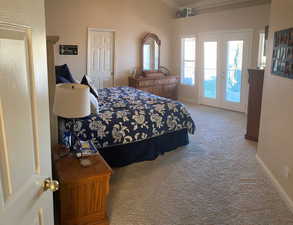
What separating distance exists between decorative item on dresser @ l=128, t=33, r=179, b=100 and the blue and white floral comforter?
8.43 ft

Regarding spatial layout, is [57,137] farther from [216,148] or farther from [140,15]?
[140,15]

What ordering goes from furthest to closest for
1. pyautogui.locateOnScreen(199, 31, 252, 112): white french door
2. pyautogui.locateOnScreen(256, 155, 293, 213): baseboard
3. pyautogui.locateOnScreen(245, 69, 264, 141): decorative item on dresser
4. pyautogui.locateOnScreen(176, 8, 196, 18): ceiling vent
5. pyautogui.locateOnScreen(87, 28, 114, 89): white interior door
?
pyautogui.locateOnScreen(176, 8, 196, 18): ceiling vent → pyautogui.locateOnScreen(87, 28, 114, 89): white interior door → pyautogui.locateOnScreen(199, 31, 252, 112): white french door → pyautogui.locateOnScreen(245, 69, 264, 141): decorative item on dresser → pyautogui.locateOnScreen(256, 155, 293, 213): baseboard

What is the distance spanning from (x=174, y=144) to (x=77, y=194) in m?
2.07

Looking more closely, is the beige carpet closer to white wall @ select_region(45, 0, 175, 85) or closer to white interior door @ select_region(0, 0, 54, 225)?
white interior door @ select_region(0, 0, 54, 225)

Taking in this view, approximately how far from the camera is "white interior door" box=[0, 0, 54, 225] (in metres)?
0.80

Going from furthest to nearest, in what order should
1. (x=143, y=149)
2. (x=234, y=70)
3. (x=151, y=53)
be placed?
(x=151, y=53) < (x=234, y=70) < (x=143, y=149)

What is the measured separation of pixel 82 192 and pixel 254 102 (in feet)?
10.5

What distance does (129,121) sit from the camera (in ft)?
11.0

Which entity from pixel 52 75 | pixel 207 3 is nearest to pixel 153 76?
pixel 207 3

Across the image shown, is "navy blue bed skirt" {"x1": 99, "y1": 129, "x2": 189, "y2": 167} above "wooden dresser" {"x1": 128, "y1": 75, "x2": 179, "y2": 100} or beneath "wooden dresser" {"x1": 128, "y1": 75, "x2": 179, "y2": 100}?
beneath

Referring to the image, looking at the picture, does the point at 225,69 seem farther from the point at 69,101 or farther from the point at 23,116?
the point at 23,116

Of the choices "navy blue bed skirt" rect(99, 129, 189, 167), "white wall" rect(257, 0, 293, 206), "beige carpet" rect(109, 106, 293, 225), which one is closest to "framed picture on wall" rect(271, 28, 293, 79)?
"white wall" rect(257, 0, 293, 206)

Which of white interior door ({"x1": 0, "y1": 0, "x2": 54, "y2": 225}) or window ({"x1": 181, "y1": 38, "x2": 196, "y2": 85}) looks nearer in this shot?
white interior door ({"x1": 0, "y1": 0, "x2": 54, "y2": 225})

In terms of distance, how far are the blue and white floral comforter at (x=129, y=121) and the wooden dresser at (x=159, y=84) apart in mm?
2457
